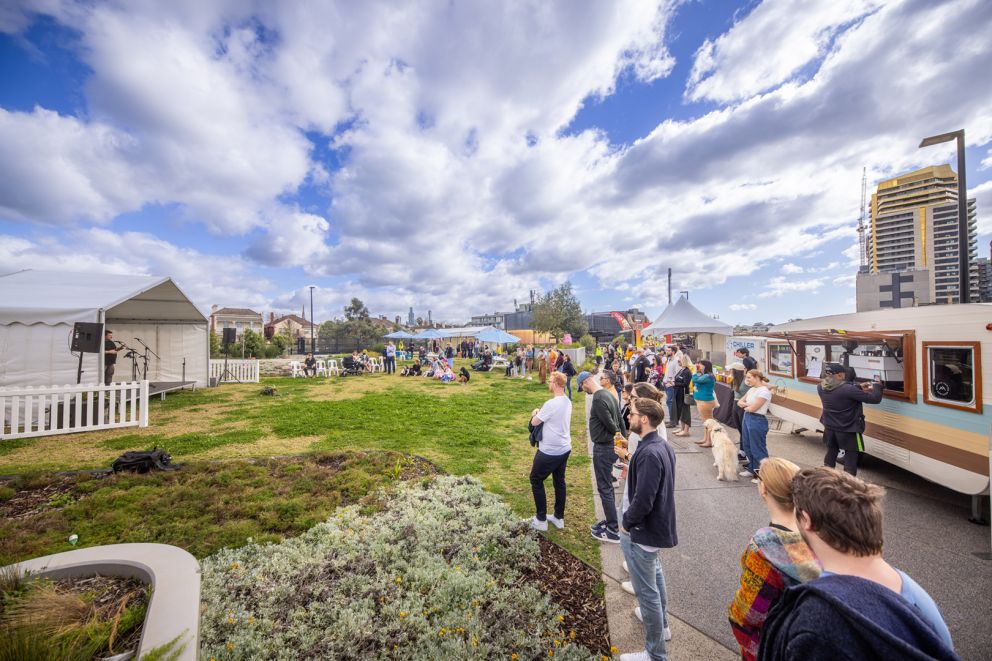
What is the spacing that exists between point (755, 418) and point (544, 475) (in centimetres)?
358

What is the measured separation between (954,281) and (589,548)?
1119cm

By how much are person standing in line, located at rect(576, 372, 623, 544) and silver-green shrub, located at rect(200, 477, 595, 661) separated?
36.5 inches

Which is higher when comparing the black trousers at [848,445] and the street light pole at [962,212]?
the street light pole at [962,212]

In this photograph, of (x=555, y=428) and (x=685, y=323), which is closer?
(x=555, y=428)

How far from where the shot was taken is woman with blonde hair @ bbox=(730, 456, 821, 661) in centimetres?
168

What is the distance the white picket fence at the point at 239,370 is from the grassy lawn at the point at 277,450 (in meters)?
3.08

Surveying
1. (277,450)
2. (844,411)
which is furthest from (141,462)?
(844,411)

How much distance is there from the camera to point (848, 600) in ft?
3.38

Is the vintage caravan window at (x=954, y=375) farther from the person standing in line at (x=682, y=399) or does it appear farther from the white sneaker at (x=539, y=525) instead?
the white sneaker at (x=539, y=525)

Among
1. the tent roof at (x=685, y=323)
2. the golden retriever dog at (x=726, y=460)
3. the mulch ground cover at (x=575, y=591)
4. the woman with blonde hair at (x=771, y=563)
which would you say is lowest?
the mulch ground cover at (x=575, y=591)

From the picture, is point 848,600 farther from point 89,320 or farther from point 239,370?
point 239,370

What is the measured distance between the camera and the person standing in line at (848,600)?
0.95 meters

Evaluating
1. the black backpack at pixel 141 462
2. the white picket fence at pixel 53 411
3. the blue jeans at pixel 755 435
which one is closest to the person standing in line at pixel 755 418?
the blue jeans at pixel 755 435

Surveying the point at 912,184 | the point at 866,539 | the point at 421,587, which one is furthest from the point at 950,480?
the point at 912,184
